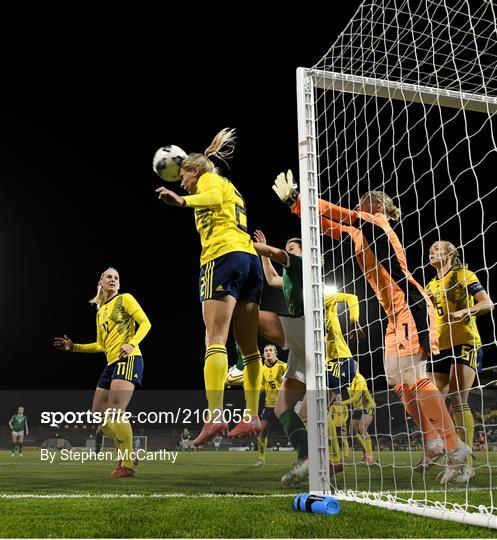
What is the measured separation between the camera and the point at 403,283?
164 inches

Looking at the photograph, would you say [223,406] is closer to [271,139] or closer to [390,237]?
[390,237]

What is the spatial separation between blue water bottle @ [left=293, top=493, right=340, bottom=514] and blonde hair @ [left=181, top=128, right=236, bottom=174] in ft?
12.1

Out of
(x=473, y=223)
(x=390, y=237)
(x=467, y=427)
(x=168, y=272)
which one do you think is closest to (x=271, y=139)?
(x=168, y=272)

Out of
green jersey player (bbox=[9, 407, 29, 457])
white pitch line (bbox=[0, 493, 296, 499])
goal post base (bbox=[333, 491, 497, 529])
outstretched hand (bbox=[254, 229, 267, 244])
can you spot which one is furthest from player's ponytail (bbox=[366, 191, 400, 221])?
green jersey player (bbox=[9, 407, 29, 457])

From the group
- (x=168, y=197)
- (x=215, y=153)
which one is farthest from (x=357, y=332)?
(x=215, y=153)

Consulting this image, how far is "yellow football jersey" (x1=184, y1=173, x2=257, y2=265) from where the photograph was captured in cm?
529

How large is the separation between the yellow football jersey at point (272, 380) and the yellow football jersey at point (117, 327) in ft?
4.78

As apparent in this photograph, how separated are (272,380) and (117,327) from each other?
1.81 m

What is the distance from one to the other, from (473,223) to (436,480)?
3.54 meters

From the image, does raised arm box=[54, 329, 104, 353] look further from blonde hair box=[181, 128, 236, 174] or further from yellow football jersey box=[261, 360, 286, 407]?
blonde hair box=[181, 128, 236, 174]

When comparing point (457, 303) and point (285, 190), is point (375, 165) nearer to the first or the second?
point (457, 303)

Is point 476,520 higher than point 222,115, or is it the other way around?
point 222,115

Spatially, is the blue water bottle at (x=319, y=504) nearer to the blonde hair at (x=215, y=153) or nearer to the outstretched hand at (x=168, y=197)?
the outstretched hand at (x=168, y=197)

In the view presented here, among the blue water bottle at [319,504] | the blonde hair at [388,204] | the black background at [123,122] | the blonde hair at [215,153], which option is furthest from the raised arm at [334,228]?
the black background at [123,122]
